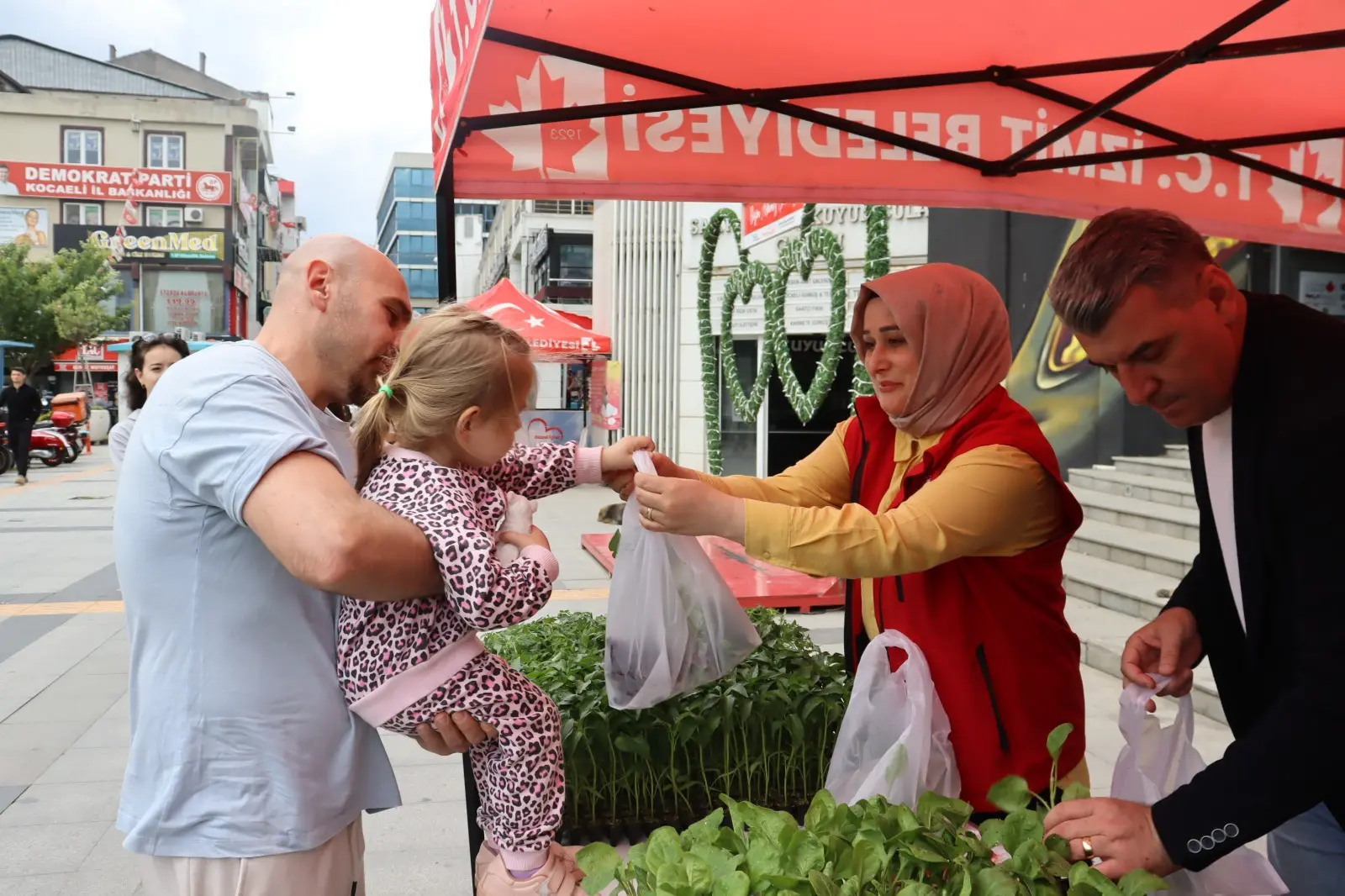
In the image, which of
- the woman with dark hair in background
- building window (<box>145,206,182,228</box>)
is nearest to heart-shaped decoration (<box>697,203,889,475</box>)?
the woman with dark hair in background

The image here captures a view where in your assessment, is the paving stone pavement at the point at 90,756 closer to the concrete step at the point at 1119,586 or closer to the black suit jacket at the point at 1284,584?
the concrete step at the point at 1119,586

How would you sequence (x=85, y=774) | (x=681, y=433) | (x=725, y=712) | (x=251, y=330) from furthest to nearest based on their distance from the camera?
(x=251, y=330) < (x=681, y=433) < (x=85, y=774) < (x=725, y=712)

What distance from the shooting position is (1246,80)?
2.88 meters

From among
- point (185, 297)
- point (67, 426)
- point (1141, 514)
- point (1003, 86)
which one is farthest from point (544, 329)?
point (185, 297)

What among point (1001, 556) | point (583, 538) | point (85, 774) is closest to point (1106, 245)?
point (1001, 556)

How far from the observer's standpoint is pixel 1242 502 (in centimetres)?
134

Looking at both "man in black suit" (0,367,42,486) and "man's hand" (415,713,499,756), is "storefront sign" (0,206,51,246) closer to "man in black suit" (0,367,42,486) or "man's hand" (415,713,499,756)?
"man in black suit" (0,367,42,486)

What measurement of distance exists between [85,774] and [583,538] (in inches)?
248

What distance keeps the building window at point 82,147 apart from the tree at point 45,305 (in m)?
13.4

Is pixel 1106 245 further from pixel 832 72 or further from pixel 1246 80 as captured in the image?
pixel 1246 80

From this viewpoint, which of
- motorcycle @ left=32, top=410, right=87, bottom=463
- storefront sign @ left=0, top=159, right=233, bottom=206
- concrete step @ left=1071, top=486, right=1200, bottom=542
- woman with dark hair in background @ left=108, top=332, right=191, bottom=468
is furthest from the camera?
storefront sign @ left=0, top=159, right=233, bottom=206

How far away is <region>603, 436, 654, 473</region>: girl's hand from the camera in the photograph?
6.73ft

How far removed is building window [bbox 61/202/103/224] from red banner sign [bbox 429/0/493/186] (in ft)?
159

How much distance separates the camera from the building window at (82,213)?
139ft
